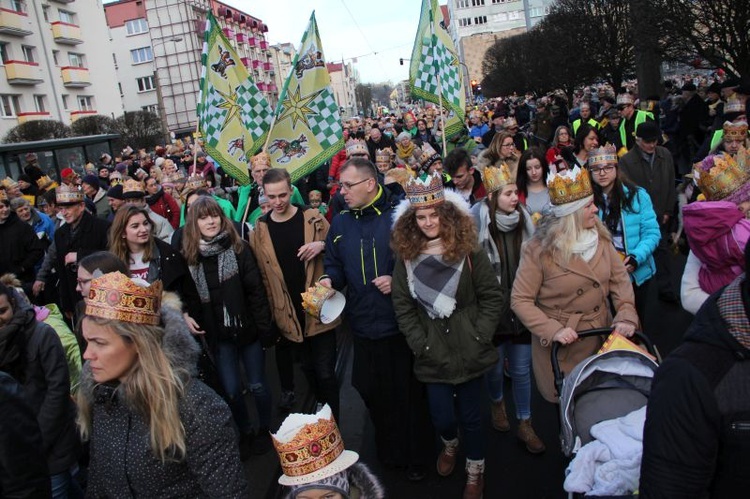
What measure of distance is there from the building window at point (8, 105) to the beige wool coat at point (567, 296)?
40.5 metres

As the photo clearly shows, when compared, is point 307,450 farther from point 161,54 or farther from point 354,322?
point 161,54

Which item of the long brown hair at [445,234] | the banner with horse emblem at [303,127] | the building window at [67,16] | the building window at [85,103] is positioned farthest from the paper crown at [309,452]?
the building window at [67,16]

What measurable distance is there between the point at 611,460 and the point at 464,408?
5.38ft

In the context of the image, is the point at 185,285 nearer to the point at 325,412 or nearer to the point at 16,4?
the point at 325,412

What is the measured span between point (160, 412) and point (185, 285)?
7.77ft

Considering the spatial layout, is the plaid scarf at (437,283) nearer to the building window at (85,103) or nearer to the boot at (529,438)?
the boot at (529,438)

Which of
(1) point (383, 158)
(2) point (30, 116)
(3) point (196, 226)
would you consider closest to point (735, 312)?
(3) point (196, 226)

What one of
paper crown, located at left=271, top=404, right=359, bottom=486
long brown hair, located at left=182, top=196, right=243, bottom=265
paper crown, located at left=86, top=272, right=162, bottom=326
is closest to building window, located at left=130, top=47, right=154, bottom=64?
long brown hair, located at left=182, top=196, right=243, bottom=265

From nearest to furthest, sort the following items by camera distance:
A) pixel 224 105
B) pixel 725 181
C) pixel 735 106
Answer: pixel 725 181 → pixel 224 105 → pixel 735 106

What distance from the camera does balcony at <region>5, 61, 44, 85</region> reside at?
3625 centimetres

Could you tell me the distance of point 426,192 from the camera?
3777 mm

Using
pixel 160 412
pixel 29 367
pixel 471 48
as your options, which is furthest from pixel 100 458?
pixel 471 48

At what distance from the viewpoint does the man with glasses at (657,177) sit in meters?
6.67

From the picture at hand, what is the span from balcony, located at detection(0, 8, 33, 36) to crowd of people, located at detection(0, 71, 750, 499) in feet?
123
